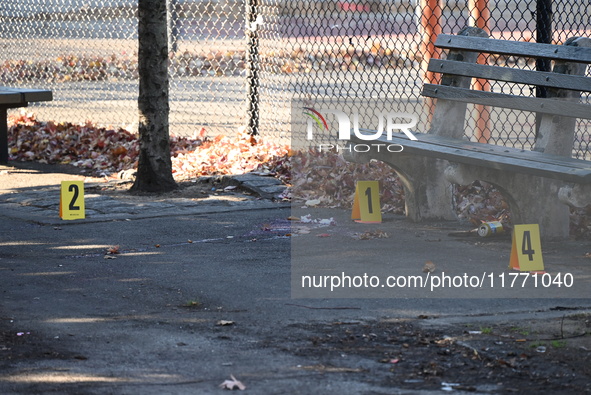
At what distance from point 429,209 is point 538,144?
40.2 inches

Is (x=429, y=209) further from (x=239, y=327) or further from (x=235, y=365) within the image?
(x=235, y=365)

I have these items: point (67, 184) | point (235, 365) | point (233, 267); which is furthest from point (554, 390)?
point (67, 184)

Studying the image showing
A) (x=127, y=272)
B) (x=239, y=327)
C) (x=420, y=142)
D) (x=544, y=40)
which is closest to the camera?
(x=239, y=327)

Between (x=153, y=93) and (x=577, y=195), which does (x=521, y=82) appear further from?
(x=153, y=93)

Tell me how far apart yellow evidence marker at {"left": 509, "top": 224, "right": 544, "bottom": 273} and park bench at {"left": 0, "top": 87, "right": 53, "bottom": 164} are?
552 centimetres

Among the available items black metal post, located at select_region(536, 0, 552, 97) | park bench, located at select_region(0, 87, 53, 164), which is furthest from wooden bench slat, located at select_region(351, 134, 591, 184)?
park bench, located at select_region(0, 87, 53, 164)

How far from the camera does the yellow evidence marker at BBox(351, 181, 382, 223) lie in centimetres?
643

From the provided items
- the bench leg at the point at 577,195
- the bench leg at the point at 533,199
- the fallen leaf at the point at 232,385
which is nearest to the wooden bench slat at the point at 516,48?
the bench leg at the point at 533,199

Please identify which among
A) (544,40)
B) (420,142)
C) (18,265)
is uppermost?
(544,40)

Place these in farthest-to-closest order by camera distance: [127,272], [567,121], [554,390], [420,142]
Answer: [420,142] → [567,121] → [127,272] → [554,390]

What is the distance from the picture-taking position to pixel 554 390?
130 inches

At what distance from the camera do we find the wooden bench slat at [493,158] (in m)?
4.94

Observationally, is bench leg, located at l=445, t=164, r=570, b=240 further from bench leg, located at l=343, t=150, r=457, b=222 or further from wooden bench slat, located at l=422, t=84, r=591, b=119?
bench leg, located at l=343, t=150, r=457, b=222

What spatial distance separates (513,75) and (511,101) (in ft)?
0.60
